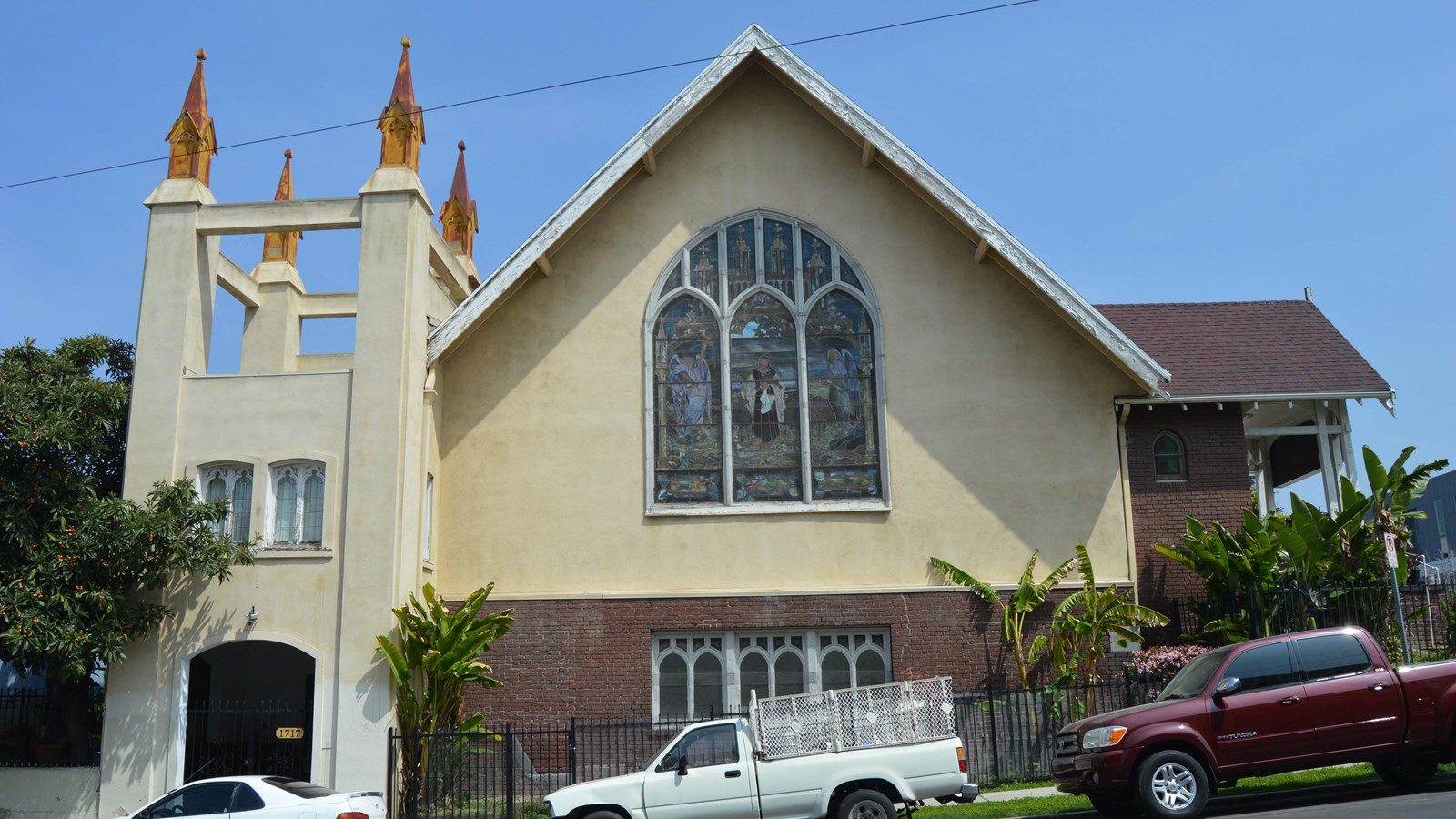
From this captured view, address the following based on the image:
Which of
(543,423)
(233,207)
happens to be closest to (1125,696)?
(543,423)

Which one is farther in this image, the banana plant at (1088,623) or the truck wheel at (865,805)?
the banana plant at (1088,623)

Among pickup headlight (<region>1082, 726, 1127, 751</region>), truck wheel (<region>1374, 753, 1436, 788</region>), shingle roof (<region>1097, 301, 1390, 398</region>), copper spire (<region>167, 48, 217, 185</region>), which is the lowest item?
truck wheel (<region>1374, 753, 1436, 788</region>)

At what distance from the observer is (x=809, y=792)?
44.5 feet

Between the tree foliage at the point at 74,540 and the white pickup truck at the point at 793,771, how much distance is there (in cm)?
742

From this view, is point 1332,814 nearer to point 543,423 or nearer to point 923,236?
point 923,236

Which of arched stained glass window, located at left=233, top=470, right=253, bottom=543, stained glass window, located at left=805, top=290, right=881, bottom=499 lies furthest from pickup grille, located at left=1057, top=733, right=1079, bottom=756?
arched stained glass window, located at left=233, top=470, right=253, bottom=543

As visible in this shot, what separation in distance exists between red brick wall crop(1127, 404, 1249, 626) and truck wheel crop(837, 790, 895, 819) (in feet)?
27.3

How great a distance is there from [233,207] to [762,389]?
874cm

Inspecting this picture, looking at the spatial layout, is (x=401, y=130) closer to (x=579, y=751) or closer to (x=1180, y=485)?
(x=579, y=751)

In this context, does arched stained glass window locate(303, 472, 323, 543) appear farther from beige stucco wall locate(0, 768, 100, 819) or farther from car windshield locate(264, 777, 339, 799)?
car windshield locate(264, 777, 339, 799)

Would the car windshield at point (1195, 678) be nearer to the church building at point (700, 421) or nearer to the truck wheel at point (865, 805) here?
the truck wheel at point (865, 805)

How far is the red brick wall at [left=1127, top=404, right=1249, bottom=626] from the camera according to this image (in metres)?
20.2

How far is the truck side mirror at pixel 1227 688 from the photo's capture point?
13.0 metres

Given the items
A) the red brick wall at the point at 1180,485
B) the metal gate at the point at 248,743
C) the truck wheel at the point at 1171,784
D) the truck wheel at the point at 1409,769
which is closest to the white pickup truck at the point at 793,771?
the truck wheel at the point at 1171,784
